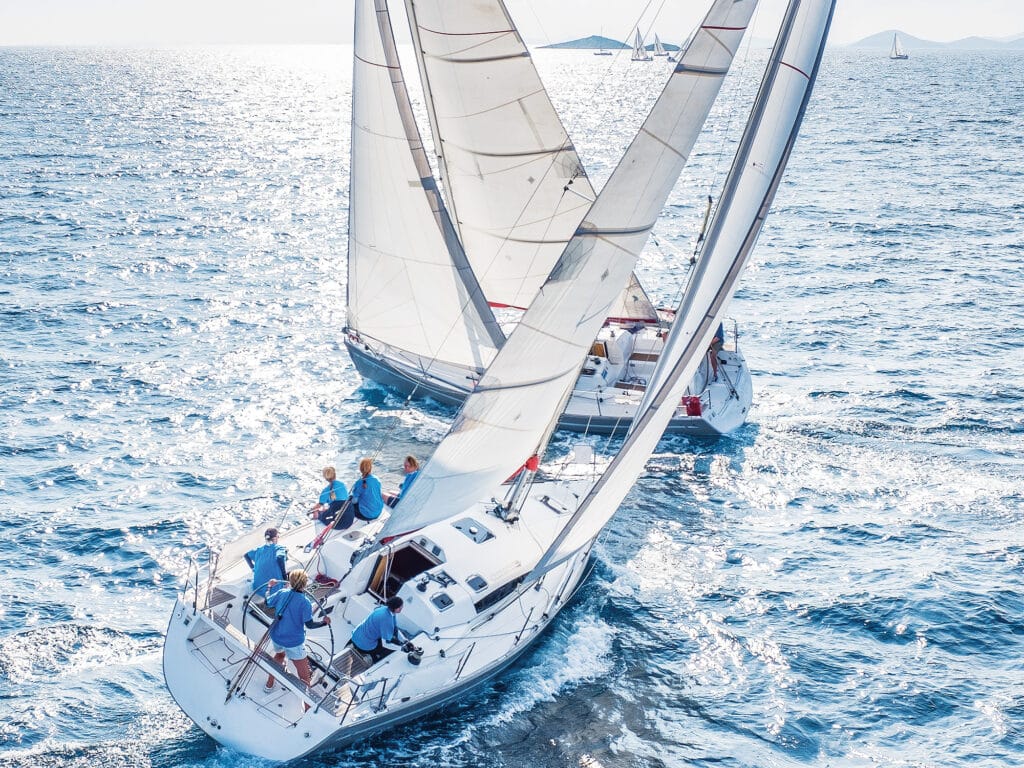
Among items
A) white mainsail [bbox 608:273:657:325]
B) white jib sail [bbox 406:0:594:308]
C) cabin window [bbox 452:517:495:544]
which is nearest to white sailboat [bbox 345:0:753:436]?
white jib sail [bbox 406:0:594:308]

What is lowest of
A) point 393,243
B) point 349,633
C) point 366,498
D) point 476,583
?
point 349,633

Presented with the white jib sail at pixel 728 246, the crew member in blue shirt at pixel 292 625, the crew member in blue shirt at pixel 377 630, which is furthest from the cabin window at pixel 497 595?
the crew member in blue shirt at pixel 292 625

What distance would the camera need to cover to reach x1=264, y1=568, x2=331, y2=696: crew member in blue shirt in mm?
15891

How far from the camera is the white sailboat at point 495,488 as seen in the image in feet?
53.3

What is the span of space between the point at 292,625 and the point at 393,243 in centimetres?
1252

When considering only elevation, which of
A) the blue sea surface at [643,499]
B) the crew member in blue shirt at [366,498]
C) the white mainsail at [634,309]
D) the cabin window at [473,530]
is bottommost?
the blue sea surface at [643,499]

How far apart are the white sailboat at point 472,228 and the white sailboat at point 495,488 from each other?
346 inches

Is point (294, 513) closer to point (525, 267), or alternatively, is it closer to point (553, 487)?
point (553, 487)

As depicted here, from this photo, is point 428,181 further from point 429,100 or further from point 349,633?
point 349,633

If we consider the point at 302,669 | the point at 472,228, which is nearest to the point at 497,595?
the point at 302,669

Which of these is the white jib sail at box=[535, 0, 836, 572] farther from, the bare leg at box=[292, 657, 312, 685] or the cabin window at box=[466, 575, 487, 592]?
the bare leg at box=[292, 657, 312, 685]

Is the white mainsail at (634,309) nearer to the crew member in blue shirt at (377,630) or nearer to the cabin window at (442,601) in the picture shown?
the cabin window at (442,601)

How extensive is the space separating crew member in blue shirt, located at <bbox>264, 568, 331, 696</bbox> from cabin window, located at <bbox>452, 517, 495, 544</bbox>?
159 inches

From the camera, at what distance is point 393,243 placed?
2620 cm
